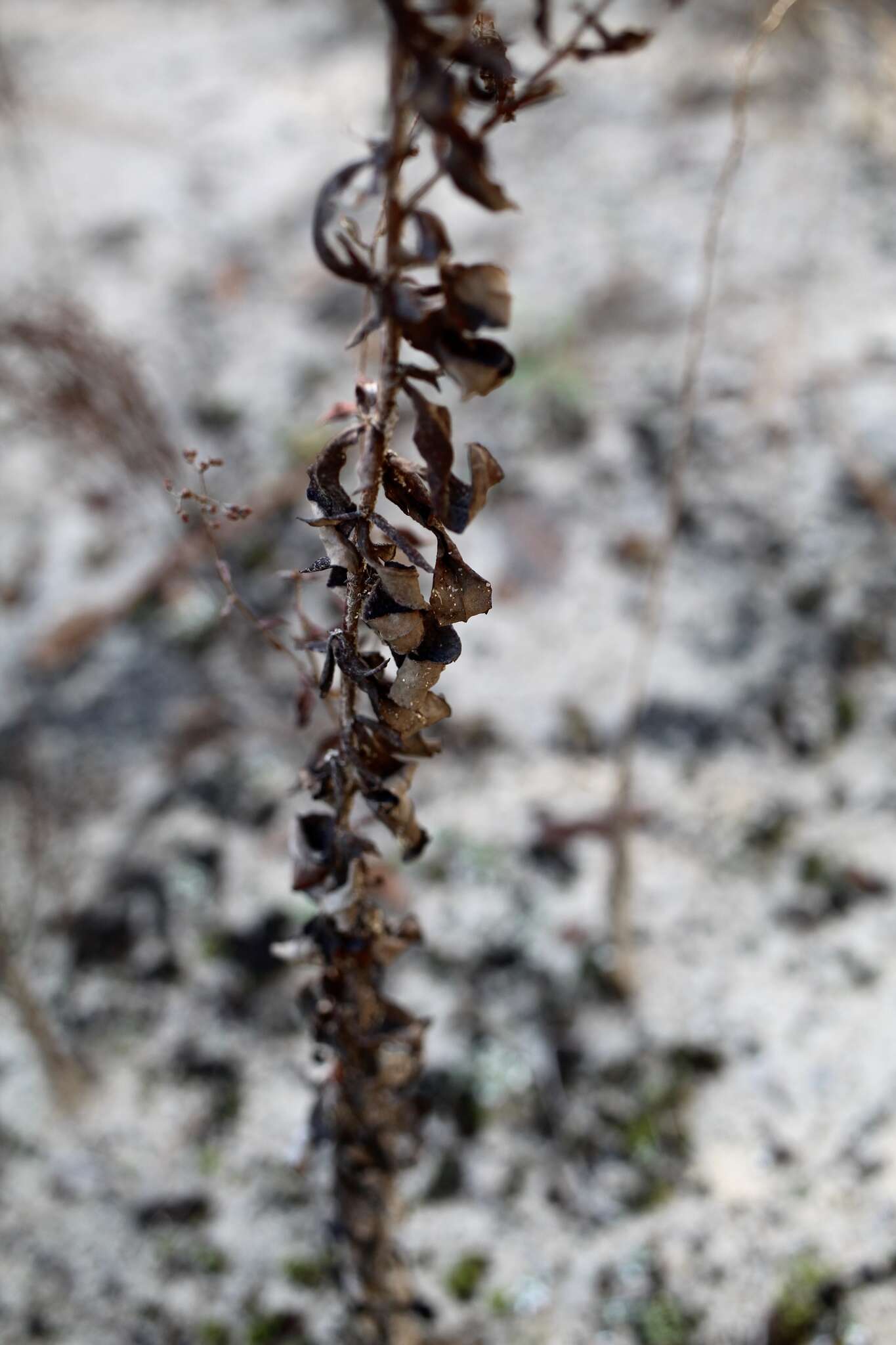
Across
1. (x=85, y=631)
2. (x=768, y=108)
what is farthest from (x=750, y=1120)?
(x=768, y=108)

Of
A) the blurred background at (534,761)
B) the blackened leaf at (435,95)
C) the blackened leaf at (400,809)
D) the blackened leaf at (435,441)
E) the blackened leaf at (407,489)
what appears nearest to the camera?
the blackened leaf at (435,95)

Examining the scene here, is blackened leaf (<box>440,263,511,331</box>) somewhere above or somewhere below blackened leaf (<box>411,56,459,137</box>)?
below

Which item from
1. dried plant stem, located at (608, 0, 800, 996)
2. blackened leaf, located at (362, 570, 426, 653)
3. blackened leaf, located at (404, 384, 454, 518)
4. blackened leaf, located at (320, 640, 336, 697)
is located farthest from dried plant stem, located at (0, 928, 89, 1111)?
blackened leaf, located at (404, 384, 454, 518)

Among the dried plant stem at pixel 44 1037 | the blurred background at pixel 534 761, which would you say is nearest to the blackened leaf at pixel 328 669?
the blurred background at pixel 534 761

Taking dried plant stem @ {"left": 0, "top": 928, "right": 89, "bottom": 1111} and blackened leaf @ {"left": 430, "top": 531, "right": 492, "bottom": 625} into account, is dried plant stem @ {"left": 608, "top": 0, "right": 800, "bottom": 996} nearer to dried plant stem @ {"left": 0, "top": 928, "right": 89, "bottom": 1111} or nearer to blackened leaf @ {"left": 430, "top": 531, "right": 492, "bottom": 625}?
blackened leaf @ {"left": 430, "top": 531, "right": 492, "bottom": 625}

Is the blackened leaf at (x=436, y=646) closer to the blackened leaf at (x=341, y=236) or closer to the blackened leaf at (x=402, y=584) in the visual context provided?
the blackened leaf at (x=402, y=584)

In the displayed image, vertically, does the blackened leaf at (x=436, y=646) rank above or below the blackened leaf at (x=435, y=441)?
below

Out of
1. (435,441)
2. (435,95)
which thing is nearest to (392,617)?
(435,441)
